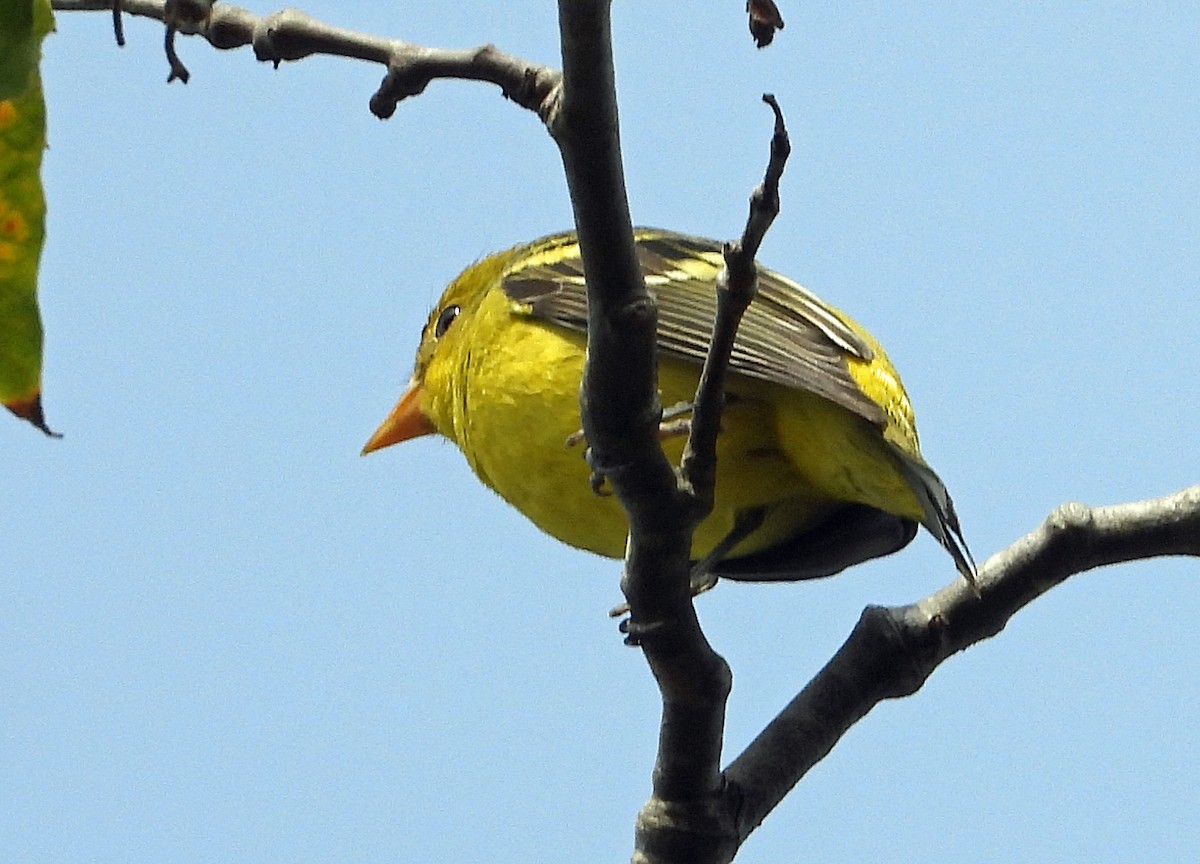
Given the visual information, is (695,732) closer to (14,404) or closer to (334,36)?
(334,36)

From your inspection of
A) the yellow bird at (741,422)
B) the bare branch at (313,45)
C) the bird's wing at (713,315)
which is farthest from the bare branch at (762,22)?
the yellow bird at (741,422)

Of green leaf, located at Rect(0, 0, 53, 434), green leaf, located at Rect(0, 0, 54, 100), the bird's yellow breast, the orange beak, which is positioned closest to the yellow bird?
the bird's yellow breast

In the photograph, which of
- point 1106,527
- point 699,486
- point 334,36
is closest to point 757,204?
point 699,486

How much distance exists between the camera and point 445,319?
5426 mm

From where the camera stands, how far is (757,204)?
6.58 ft

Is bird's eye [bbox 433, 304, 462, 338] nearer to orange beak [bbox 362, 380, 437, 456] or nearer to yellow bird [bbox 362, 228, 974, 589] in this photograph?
orange beak [bbox 362, 380, 437, 456]

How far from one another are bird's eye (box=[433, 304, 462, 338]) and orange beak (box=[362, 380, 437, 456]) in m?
0.21

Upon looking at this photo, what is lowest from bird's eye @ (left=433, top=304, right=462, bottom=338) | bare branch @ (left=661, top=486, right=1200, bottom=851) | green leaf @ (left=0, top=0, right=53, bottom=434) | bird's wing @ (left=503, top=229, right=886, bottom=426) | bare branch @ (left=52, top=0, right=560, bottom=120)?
green leaf @ (left=0, top=0, right=53, bottom=434)

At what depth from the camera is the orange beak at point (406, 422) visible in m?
5.30

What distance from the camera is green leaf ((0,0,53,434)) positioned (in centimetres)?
146

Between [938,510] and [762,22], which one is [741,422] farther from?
[762,22]

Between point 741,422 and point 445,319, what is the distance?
1.93 metres

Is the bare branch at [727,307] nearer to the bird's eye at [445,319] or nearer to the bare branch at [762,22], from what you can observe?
the bare branch at [762,22]

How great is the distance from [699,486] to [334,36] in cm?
105
